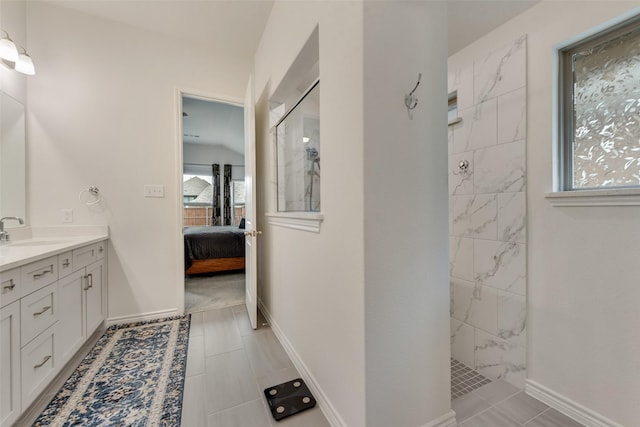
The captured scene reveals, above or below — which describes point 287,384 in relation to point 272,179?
below

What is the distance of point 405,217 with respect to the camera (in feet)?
3.52

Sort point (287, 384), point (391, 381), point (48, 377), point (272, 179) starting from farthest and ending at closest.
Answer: point (272, 179), point (287, 384), point (48, 377), point (391, 381)

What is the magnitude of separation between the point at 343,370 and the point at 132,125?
106 inches

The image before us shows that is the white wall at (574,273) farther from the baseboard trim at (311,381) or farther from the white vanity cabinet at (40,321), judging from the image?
the white vanity cabinet at (40,321)

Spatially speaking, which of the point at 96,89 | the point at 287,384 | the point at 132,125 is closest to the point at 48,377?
the point at 287,384

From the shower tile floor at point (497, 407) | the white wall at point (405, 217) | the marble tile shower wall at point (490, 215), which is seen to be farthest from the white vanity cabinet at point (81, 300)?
the marble tile shower wall at point (490, 215)

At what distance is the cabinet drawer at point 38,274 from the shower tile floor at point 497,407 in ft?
7.42

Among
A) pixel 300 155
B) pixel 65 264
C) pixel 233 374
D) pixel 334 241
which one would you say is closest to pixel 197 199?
pixel 65 264

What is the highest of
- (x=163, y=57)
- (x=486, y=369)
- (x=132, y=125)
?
(x=163, y=57)

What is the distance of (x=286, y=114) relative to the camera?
84.4 inches

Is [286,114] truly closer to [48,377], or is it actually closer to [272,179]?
[272,179]

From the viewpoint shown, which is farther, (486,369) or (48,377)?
(486,369)

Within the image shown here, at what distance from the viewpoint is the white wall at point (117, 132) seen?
2.10 m

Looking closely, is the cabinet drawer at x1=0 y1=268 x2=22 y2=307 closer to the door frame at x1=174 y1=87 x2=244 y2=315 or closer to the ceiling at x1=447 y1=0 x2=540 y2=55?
the door frame at x1=174 y1=87 x2=244 y2=315
